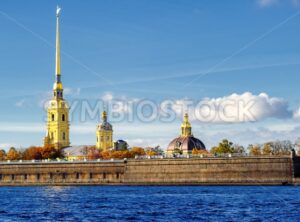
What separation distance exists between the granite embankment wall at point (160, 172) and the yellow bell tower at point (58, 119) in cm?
4364

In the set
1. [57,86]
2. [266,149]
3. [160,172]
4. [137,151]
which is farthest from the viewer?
[57,86]

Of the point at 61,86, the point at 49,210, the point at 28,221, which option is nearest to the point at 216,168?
the point at 49,210

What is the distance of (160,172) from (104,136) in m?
75.1

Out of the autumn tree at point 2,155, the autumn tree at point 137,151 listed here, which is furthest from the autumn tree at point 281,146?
the autumn tree at point 2,155

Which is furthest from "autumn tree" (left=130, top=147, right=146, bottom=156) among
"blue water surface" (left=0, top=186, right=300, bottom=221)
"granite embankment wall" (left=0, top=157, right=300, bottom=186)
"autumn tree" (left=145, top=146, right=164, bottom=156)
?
"blue water surface" (left=0, top=186, right=300, bottom=221)

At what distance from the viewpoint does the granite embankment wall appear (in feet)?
297

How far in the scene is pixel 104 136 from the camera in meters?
173

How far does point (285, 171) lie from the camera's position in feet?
294

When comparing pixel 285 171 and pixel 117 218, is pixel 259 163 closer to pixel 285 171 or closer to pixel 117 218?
pixel 285 171

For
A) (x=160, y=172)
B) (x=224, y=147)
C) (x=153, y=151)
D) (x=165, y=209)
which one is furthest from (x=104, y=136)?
(x=165, y=209)

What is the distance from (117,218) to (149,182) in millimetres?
53321

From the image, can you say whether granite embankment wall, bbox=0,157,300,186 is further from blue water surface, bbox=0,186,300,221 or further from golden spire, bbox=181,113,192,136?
golden spire, bbox=181,113,192,136

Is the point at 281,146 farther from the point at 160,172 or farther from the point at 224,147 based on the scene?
the point at 160,172

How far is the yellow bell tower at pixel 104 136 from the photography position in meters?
173
